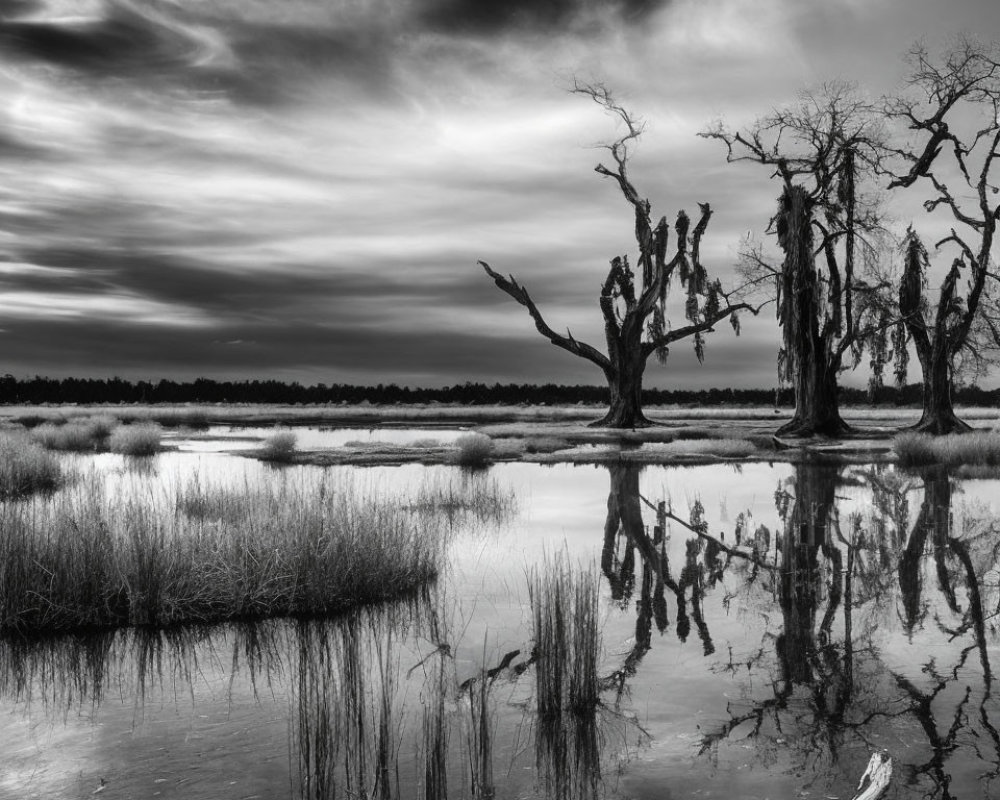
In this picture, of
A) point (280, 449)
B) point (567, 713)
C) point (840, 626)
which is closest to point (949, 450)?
point (280, 449)

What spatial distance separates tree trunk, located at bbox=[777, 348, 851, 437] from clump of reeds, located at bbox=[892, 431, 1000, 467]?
6539mm

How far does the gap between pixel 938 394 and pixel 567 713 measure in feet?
99.5

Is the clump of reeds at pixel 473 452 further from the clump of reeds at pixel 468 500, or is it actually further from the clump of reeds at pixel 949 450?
the clump of reeds at pixel 949 450

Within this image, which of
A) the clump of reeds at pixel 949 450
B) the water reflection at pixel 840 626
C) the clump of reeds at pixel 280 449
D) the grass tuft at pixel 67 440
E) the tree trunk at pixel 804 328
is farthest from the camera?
the tree trunk at pixel 804 328

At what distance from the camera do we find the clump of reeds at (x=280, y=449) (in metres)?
23.9

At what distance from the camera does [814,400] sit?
31.2 meters

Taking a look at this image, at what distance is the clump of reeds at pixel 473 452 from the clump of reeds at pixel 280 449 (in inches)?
176

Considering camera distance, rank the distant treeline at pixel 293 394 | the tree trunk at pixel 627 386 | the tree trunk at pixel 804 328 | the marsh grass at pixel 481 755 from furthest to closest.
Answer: the distant treeline at pixel 293 394
the tree trunk at pixel 627 386
the tree trunk at pixel 804 328
the marsh grass at pixel 481 755

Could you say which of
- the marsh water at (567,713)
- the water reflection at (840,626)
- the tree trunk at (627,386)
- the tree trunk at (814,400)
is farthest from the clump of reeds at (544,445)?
the marsh water at (567,713)

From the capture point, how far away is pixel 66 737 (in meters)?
4.90

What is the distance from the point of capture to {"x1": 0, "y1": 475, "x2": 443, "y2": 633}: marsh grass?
7.37 meters

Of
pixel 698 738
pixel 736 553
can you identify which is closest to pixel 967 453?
pixel 736 553

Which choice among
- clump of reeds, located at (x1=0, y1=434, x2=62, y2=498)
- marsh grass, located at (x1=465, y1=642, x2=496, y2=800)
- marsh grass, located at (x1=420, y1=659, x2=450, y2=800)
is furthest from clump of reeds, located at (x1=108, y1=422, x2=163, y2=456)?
marsh grass, located at (x1=420, y1=659, x2=450, y2=800)

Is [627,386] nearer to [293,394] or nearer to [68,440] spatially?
[68,440]
